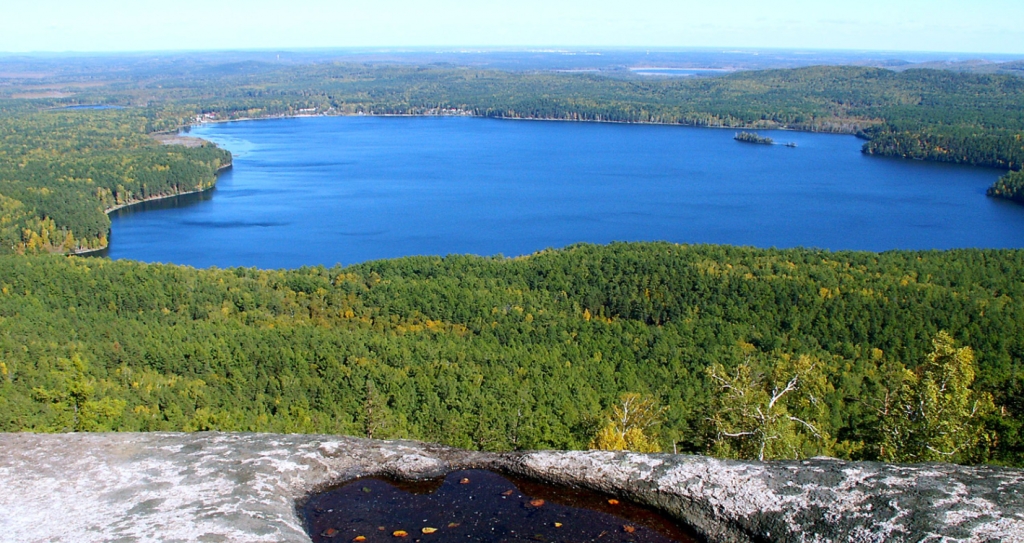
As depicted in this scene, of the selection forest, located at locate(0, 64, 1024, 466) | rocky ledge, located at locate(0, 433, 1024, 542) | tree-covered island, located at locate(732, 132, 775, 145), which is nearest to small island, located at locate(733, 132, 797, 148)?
tree-covered island, located at locate(732, 132, 775, 145)

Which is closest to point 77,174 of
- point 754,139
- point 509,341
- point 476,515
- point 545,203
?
point 545,203

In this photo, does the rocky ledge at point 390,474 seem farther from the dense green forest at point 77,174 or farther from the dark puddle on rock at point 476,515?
the dense green forest at point 77,174

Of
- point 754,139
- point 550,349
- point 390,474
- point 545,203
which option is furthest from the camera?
point 754,139

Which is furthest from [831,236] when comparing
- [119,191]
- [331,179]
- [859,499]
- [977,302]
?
[119,191]

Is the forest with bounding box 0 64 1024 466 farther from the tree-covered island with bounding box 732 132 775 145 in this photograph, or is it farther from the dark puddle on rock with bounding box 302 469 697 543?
the tree-covered island with bounding box 732 132 775 145

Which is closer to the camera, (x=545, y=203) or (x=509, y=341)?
(x=509, y=341)

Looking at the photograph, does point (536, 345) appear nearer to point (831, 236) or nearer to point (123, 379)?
point (123, 379)

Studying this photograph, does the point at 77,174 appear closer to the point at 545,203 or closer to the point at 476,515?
the point at 545,203
